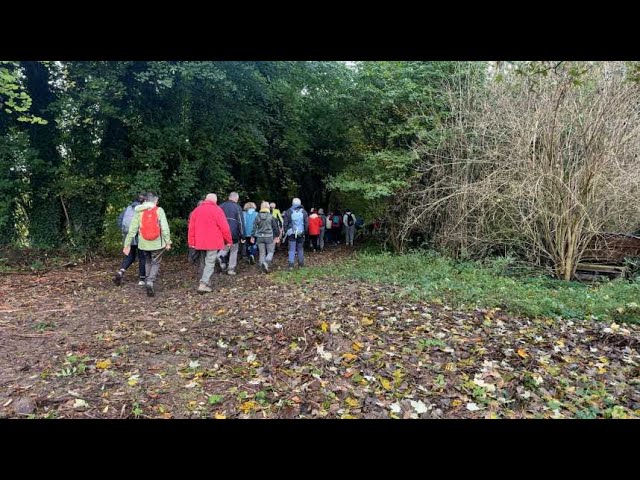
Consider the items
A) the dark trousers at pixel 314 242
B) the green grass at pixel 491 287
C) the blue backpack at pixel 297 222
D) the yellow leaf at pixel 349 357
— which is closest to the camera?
the yellow leaf at pixel 349 357

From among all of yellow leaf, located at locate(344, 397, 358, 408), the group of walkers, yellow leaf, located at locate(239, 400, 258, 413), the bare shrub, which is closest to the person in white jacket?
the bare shrub

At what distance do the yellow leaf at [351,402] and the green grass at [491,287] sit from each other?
365 cm

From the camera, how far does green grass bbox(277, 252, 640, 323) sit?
22.5 ft

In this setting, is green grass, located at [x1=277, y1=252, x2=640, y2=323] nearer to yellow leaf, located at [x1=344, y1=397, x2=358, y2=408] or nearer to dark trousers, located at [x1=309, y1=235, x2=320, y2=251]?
yellow leaf, located at [x1=344, y1=397, x2=358, y2=408]

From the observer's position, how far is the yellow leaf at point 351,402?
12.6 feet

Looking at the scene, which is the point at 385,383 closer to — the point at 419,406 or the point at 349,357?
the point at 419,406

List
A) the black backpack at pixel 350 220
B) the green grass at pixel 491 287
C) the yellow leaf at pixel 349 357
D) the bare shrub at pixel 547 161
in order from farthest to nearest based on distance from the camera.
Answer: the black backpack at pixel 350 220, the bare shrub at pixel 547 161, the green grass at pixel 491 287, the yellow leaf at pixel 349 357

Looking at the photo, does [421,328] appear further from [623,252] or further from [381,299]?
[623,252]

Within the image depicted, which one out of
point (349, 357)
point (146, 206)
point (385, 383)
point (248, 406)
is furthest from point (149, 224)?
point (385, 383)

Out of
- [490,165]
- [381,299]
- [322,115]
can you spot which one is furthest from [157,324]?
[322,115]

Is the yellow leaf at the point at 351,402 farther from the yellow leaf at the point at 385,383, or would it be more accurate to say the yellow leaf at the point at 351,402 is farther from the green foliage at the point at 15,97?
the green foliage at the point at 15,97

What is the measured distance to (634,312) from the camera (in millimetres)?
6645

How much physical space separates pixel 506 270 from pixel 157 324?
9195 millimetres

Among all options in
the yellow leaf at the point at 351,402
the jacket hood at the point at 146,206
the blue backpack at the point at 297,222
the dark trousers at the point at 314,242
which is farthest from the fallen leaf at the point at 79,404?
the dark trousers at the point at 314,242
